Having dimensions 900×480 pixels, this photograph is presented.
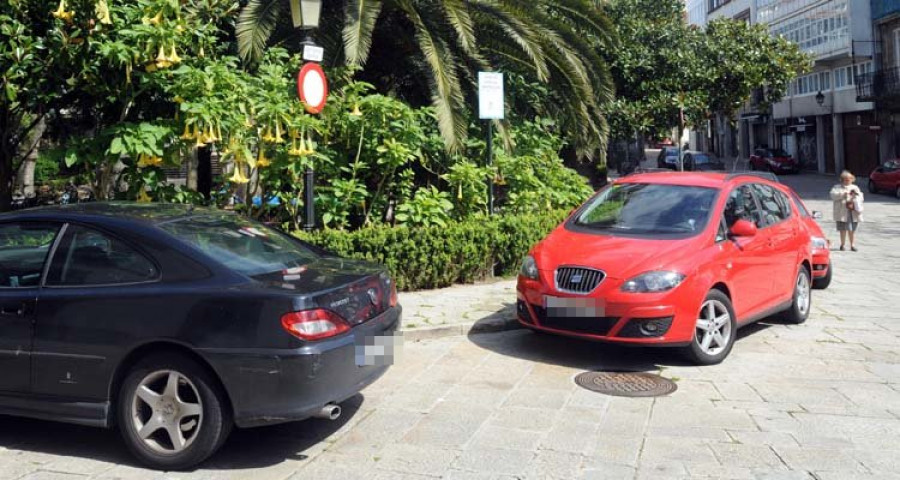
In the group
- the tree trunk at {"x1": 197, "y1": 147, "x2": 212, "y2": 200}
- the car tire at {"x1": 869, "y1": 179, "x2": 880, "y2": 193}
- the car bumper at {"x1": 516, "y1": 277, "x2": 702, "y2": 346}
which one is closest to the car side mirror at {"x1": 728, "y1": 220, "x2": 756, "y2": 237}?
the car bumper at {"x1": 516, "y1": 277, "x2": 702, "y2": 346}

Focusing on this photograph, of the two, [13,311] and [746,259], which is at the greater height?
[13,311]

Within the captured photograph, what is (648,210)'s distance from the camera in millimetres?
7570

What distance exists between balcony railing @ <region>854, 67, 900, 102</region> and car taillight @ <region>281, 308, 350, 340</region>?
125 feet

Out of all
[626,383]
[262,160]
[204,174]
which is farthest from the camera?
[204,174]

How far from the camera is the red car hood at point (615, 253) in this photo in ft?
21.4

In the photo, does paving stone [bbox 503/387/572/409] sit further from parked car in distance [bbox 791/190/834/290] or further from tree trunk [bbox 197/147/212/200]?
tree trunk [bbox 197/147/212/200]

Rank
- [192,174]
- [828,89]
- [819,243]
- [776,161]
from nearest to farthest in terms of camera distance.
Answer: [819,243] → [192,174] → [828,89] → [776,161]

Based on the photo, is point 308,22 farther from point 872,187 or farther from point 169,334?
point 872,187

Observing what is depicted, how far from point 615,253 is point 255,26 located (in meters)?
6.79

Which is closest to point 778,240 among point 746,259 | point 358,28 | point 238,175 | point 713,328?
point 746,259

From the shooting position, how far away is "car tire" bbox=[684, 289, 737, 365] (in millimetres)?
6688

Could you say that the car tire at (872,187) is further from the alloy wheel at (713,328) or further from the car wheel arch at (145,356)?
the car wheel arch at (145,356)

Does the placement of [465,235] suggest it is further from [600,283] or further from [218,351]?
[218,351]

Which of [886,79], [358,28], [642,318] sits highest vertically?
[886,79]
